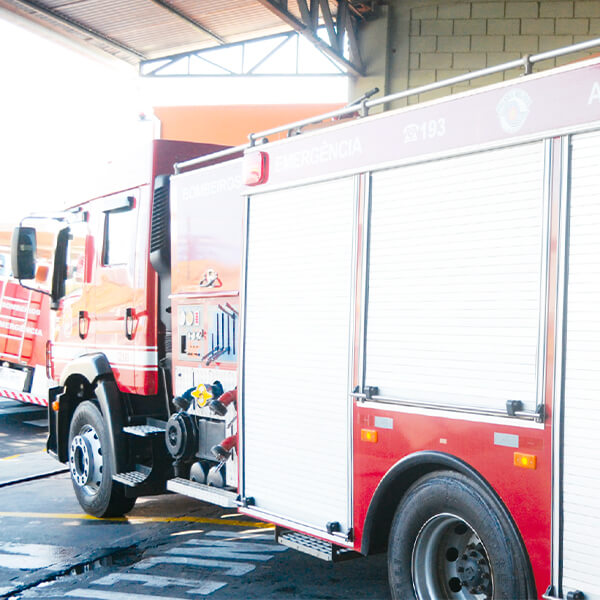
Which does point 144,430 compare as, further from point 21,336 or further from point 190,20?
point 190,20

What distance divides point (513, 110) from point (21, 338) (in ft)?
37.4

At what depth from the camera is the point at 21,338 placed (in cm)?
1393

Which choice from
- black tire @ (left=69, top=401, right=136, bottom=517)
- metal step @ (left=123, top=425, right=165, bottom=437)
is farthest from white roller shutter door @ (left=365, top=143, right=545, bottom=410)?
black tire @ (left=69, top=401, right=136, bottom=517)

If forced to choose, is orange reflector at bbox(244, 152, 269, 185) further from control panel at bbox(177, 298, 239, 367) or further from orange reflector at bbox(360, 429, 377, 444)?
orange reflector at bbox(360, 429, 377, 444)

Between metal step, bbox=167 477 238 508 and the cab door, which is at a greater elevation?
the cab door

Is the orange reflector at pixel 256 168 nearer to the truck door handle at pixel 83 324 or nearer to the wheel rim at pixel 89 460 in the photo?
the truck door handle at pixel 83 324

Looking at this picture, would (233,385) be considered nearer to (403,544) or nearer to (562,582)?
(403,544)

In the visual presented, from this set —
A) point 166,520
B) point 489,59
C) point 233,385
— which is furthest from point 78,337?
point 489,59

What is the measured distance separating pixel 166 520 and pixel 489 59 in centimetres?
1039

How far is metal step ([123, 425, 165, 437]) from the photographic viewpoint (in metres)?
6.91

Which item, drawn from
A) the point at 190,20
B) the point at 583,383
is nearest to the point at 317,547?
the point at 583,383

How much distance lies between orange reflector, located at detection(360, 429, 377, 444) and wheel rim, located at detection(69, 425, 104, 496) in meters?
3.44

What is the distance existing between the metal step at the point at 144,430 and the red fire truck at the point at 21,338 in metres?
6.74

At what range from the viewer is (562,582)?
12.1 feet
